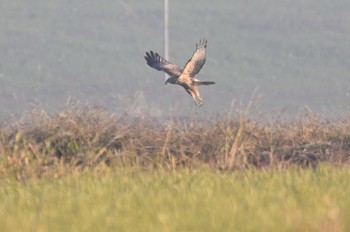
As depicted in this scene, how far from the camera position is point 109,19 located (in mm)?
71500

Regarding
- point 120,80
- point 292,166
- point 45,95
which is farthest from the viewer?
point 120,80

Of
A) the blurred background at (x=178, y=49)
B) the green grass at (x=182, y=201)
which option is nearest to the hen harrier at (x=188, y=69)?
the green grass at (x=182, y=201)

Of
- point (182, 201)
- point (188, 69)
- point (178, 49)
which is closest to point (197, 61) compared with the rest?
point (188, 69)

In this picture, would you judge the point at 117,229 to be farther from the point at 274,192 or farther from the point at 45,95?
the point at 45,95

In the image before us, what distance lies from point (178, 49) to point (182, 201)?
2054 inches

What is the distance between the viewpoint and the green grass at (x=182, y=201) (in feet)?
30.5

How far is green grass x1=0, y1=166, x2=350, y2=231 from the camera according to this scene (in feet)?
30.5

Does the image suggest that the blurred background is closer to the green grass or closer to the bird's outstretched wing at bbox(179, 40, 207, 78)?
the bird's outstretched wing at bbox(179, 40, 207, 78)

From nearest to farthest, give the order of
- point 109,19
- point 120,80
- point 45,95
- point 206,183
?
point 206,183, point 45,95, point 120,80, point 109,19

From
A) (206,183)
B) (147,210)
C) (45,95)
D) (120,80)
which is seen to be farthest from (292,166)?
(120,80)

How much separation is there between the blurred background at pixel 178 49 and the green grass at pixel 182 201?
39.4m

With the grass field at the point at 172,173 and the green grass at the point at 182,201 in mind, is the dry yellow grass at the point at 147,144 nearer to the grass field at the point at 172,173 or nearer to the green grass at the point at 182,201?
the grass field at the point at 172,173

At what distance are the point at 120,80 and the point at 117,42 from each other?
6032 mm

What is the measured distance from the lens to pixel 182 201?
10.4 metres
